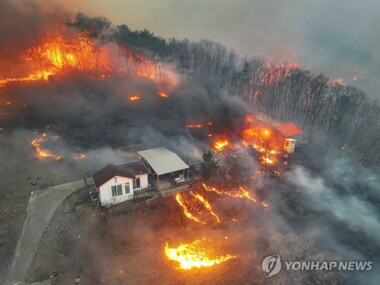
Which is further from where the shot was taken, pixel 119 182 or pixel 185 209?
pixel 119 182

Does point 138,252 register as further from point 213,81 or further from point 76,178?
point 213,81

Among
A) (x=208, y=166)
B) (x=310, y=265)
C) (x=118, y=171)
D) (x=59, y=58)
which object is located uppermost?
(x=59, y=58)

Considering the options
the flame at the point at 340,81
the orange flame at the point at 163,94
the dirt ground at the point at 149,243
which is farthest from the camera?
the flame at the point at 340,81

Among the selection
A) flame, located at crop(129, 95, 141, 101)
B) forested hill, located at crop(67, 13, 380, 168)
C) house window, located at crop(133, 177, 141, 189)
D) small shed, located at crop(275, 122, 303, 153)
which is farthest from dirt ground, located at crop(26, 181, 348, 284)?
flame, located at crop(129, 95, 141, 101)

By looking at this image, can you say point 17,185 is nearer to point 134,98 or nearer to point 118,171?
point 118,171

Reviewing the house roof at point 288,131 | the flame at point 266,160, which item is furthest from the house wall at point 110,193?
the house roof at point 288,131

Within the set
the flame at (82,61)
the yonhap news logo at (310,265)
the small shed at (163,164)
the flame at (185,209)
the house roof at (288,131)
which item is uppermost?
the flame at (82,61)

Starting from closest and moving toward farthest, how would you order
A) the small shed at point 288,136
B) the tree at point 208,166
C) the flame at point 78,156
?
the tree at point 208,166
the flame at point 78,156
the small shed at point 288,136

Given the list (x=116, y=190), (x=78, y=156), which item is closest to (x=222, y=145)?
(x=116, y=190)

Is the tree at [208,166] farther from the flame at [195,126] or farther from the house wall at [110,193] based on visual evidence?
the flame at [195,126]
